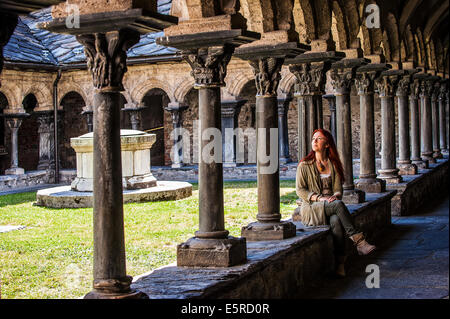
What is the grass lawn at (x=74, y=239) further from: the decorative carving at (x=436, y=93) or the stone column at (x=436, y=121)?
the decorative carving at (x=436, y=93)

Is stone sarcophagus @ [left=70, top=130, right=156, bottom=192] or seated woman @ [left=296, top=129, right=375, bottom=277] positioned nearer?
seated woman @ [left=296, top=129, right=375, bottom=277]

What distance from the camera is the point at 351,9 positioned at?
384 inches

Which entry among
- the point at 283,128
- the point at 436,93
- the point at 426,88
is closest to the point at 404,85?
the point at 426,88

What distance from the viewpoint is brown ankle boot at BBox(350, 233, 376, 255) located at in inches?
258

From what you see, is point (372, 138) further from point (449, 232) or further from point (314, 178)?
point (449, 232)

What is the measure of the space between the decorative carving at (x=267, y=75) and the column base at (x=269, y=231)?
4.26ft

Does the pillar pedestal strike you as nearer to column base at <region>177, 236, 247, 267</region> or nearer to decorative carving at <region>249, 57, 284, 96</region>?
column base at <region>177, 236, 247, 267</region>

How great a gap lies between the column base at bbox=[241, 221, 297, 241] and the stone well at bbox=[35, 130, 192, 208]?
7.71 m

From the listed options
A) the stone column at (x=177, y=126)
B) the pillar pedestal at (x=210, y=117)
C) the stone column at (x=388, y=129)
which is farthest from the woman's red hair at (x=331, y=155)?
the stone column at (x=177, y=126)

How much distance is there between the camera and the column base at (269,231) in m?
6.52

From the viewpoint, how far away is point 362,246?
21.7 ft

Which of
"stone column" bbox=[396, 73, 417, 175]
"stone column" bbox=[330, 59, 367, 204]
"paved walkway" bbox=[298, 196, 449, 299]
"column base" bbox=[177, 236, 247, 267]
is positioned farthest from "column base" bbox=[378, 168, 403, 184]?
"column base" bbox=[177, 236, 247, 267]
